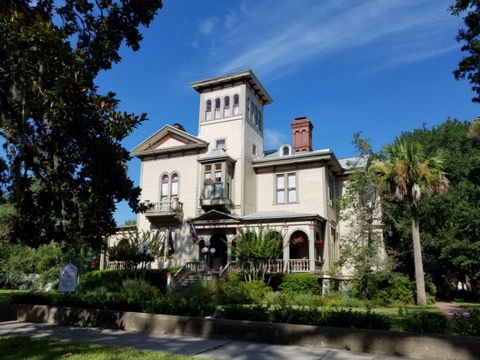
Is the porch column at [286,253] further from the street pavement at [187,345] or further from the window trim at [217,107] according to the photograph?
the street pavement at [187,345]

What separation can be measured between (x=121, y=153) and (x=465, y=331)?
821cm

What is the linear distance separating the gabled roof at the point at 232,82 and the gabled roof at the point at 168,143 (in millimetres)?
4161

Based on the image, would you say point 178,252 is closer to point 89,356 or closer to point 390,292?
point 390,292

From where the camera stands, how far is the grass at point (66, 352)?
6.31m

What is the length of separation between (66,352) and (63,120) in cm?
439

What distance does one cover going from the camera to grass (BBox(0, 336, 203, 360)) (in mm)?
6312

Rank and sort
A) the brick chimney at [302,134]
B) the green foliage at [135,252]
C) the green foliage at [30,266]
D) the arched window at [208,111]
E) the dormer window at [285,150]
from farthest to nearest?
1. the brick chimney at [302,134]
2. the green foliage at [30,266]
3. the arched window at [208,111]
4. the dormer window at [285,150]
5. the green foliage at [135,252]

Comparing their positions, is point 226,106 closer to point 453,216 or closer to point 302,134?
point 302,134

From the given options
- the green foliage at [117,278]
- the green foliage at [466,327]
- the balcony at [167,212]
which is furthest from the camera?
the balcony at [167,212]

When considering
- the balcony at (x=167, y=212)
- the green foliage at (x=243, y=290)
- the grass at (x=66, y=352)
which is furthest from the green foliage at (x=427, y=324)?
the balcony at (x=167, y=212)

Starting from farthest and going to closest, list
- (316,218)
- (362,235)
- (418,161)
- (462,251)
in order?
(462,251)
(316,218)
(362,235)
(418,161)

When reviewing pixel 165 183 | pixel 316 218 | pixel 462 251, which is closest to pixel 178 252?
pixel 165 183

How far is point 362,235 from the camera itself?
2267 centimetres

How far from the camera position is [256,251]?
22266 millimetres
